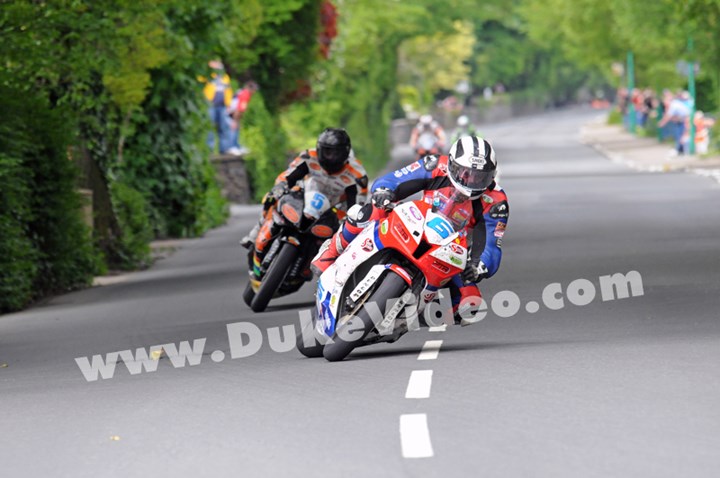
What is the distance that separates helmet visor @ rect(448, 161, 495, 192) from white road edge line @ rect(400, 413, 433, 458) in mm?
3046

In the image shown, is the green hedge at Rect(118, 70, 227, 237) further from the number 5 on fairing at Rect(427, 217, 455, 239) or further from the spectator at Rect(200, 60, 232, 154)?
the number 5 on fairing at Rect(427, 217, 455, 239)

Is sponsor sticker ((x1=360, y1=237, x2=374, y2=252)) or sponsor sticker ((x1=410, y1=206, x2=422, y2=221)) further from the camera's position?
sponsor sticker ((x1=360, y1=237, x2=374, y2=252))

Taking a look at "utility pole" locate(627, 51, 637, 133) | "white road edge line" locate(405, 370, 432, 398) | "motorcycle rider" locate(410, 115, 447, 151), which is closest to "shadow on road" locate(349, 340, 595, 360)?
"white road edge line" locate(405, 370, 432, 398)

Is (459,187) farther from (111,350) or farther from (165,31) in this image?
(165,31)

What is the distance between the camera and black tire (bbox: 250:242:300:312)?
1706 cm

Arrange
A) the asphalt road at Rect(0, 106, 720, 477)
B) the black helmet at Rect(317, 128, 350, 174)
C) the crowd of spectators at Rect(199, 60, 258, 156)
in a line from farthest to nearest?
the crowd of spectators at Rect(199, 60, 258, 156), the black helmet at Rect(317, 128, 350, 174), the asphalt road at Rect(0, 106, 720, 477)

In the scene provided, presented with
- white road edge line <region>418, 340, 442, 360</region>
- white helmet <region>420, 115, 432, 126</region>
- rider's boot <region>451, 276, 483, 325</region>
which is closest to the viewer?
white road edge line <region>418, 340, 442, 360</region>

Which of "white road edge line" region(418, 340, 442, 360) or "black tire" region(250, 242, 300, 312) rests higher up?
"white road edge line" region(418, 340, 442, 360)

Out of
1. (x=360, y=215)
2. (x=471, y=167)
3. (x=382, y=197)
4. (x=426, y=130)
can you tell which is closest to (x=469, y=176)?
(x=471, y=167)

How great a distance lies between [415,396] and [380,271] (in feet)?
6.54

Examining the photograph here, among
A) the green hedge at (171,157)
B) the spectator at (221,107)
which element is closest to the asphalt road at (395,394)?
the green hedge at (171,157)

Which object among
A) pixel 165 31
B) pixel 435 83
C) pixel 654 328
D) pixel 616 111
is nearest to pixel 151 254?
pixel 165 31

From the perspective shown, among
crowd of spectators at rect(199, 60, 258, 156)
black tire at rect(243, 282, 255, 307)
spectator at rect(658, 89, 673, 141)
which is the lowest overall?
spectator at rect(658, 89, 673, 141)

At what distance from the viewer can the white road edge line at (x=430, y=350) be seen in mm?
12547
